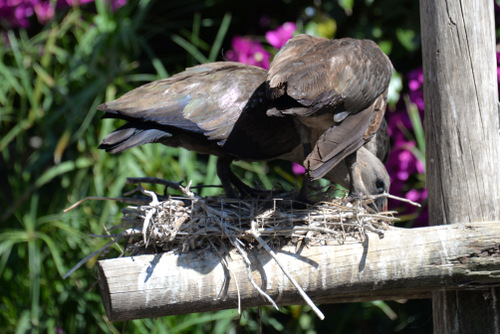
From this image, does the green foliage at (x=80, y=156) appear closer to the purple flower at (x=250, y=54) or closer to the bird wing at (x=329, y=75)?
the purple flower at (x=250, y=54)

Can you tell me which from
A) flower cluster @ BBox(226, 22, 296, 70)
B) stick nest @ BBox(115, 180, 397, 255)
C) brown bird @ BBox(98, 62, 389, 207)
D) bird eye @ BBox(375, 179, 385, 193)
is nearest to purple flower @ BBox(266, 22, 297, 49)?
flower cluster @ BBox(226, 22, 296, 70)

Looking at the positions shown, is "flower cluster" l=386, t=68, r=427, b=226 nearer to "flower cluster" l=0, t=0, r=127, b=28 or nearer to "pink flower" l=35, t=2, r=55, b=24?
"flower cluster" l=0, t=0, r=127, b=28

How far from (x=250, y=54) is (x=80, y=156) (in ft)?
4.05

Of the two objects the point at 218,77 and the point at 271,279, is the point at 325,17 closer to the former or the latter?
the point at 218,77

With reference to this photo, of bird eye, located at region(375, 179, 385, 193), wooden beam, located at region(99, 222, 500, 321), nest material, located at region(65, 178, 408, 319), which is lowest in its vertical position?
wooden beam, located at region(99, 222, 500, 321)

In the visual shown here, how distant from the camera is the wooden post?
2227 mm

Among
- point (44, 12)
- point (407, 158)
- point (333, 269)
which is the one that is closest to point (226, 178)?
point (333, 269)

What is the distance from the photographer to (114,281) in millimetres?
2020

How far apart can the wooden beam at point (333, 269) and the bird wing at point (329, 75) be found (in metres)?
0.47

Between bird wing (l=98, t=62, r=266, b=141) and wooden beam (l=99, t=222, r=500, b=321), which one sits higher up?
bird wing (l=98, t=62, r=266, b=141)

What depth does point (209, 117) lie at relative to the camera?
8.14 ft

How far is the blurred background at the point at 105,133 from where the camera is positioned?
3867 millimetres

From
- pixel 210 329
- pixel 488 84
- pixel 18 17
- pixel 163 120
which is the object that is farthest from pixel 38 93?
pixel 488 84

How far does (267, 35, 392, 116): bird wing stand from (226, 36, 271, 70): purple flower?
1.39 metres
